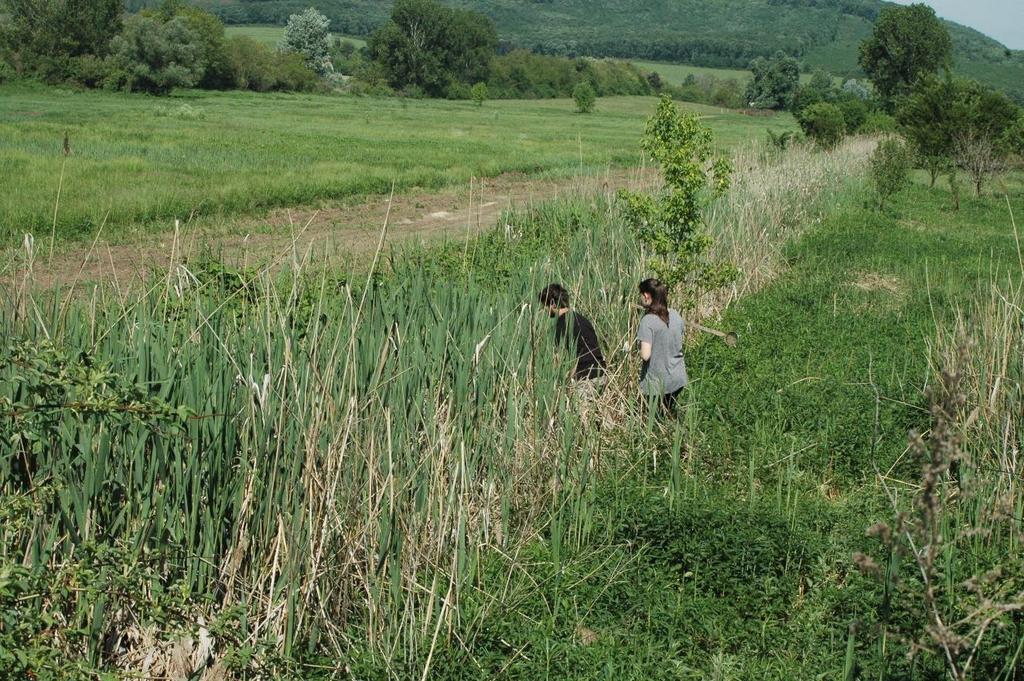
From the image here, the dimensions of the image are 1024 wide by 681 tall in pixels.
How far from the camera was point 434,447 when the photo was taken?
4.82m

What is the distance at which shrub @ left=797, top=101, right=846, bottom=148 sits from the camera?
34656mm

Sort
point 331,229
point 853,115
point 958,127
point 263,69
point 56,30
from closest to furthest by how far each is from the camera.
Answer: point 331,229
point 958,127
point 853,115
point 56,30
point 263,69

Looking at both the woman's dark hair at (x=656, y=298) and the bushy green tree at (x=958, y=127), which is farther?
the bushy green tree at (x=958, y=127)

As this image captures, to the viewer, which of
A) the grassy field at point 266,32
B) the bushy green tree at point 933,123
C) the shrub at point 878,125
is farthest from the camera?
the grassy field at point 266,32

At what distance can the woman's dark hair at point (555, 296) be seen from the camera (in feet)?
23.3

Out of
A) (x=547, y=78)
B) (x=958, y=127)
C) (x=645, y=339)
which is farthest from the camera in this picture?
(x=547, y=78)

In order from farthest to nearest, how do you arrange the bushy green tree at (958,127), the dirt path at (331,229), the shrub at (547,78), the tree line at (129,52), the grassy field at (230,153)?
the shrub at (547,78) → the tree line at (129,52) → the bushy green tree at (958,127) → the grassy field at (230,153) → the dirt path at (331,229)

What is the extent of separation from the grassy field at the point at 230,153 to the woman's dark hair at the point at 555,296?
2904mm

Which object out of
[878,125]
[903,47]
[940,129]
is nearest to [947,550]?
[940,129]

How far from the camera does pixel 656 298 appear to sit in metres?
7.56

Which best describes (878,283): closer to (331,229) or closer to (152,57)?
(331,229)

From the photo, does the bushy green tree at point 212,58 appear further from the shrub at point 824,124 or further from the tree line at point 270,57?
the shrub at point 824,124

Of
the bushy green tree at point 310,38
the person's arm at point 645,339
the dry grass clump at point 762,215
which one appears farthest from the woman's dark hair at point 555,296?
the bushy green tree at point 310,38

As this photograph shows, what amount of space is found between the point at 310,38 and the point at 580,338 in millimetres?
84406
